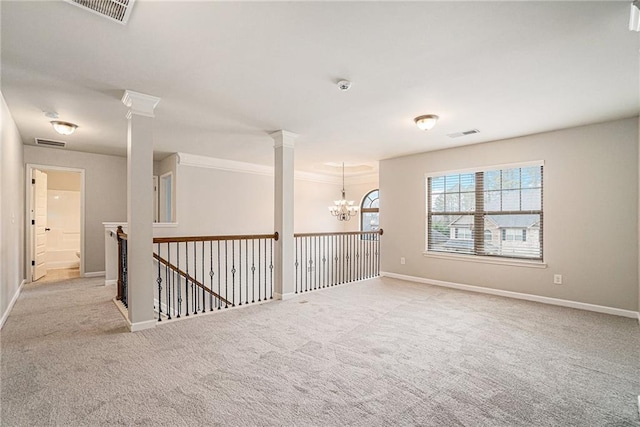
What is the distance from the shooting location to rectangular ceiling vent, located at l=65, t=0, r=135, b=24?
1810 millimetres

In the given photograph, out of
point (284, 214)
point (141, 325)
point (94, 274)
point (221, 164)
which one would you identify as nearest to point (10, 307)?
point (141, 325)

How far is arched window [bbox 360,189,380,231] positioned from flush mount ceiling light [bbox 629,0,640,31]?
651cm

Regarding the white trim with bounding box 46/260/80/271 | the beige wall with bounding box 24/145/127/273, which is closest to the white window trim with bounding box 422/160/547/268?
the beige wall with bounding box 24/145/127/273

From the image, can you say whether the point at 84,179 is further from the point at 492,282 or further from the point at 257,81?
the point at 492,282

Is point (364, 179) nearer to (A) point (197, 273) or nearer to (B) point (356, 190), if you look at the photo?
(B) point (356, 190)

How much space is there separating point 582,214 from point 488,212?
46.3 inches

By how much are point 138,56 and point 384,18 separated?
1.89 metres

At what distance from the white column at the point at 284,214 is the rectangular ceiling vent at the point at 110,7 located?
260 centimetres

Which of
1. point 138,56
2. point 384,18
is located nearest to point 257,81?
point 138,56

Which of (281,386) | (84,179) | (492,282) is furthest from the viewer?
(84,179)

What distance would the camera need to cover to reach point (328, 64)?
2516 mm

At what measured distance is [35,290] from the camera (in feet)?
16.2

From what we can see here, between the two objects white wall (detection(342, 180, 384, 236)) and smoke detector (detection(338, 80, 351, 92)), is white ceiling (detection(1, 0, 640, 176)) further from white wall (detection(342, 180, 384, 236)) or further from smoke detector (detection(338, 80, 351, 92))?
white wall (detection(342, 180, 384, 236))

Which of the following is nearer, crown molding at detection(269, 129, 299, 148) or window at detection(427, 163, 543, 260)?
crown molding at detection(269, 129, 299, 148)
